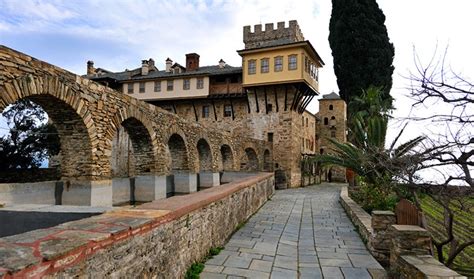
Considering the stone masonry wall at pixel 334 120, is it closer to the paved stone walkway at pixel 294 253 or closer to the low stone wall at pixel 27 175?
the low stone wall at pixel 27 175

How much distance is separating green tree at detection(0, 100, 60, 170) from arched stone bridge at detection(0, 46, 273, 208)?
15532 millimetres

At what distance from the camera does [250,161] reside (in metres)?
22.8

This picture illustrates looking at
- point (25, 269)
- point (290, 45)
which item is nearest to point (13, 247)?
point (25, 269)

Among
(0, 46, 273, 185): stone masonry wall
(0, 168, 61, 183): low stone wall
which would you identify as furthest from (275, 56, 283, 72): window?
(0, 168, 61, 183): low stone wall

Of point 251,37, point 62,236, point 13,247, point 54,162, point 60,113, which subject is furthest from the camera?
point 251,37

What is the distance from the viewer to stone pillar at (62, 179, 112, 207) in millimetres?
7281

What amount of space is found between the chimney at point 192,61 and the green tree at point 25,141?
12.0 m

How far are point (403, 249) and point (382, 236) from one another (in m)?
1.41

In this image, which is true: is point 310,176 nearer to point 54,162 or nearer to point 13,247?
point 54,162

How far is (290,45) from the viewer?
22203 mm

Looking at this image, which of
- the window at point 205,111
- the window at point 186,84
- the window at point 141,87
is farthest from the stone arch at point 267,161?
the window at point 141,87

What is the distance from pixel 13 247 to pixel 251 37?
30.9m

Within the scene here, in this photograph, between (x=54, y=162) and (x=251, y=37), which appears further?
(x=251, y=37)

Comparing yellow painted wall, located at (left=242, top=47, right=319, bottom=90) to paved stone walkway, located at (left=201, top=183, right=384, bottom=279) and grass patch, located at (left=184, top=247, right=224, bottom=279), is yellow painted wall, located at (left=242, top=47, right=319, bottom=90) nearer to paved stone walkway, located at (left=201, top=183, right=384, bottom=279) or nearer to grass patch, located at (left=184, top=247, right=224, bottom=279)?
paved stone walkway, located at (left=201, top=183, right=384, bottom=279)
